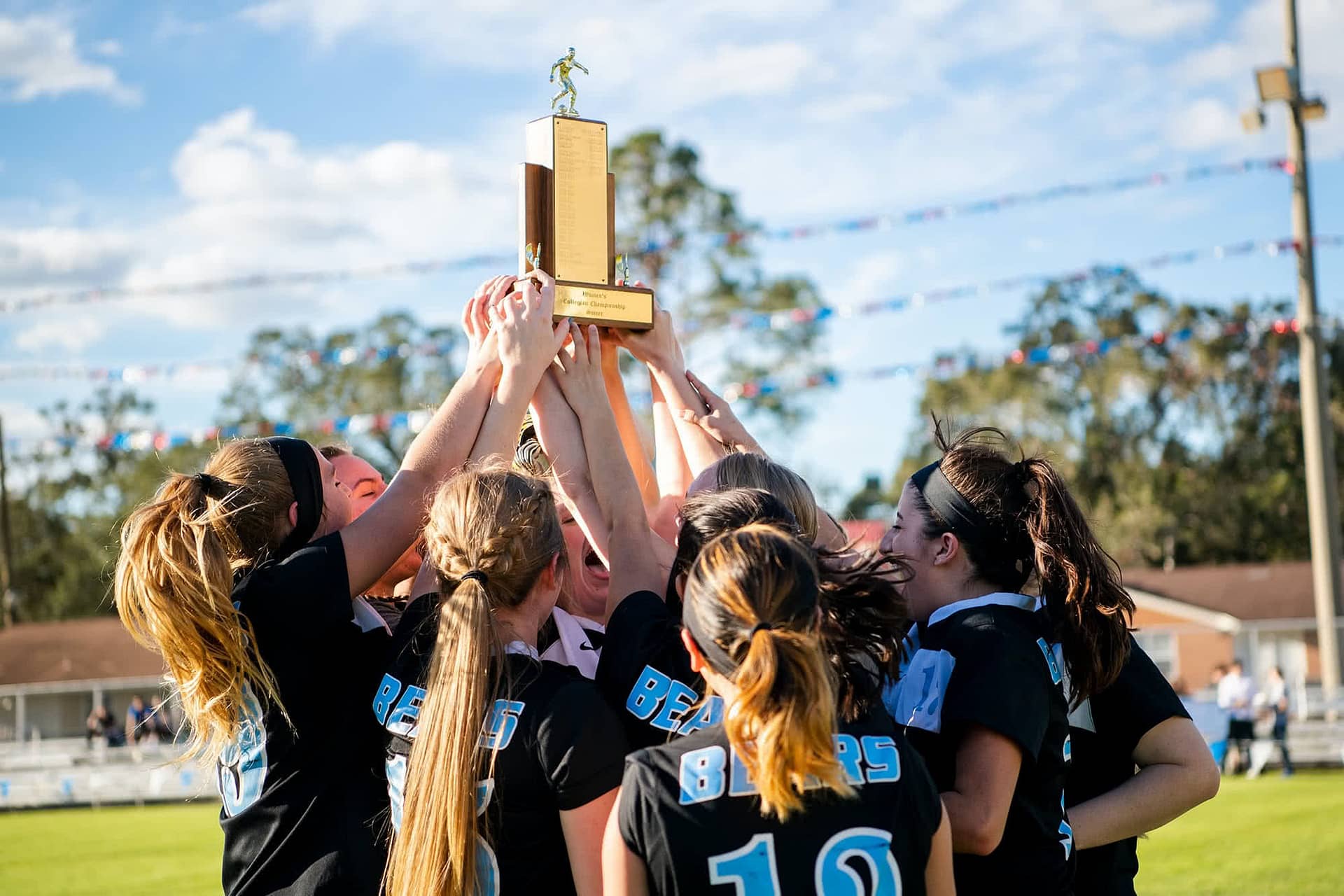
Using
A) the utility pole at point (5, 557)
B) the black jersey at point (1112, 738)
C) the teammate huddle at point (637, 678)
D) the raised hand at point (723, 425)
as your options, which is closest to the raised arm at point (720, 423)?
the raised hand at point (723, 425)

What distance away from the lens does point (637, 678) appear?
9.29ft

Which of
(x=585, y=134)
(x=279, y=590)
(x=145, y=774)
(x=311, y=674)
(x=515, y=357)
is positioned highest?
(x=585, y=134)

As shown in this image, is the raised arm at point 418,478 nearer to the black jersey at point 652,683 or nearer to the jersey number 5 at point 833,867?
the black jersey at point 652,683

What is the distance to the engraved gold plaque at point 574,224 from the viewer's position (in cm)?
391

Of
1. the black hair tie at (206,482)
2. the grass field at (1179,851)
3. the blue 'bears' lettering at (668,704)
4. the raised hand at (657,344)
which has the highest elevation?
the raised hand at (657,344)

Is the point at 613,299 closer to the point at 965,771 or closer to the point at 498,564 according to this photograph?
the point at 498,564

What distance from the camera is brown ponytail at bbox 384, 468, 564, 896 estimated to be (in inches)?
104

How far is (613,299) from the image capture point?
13.1 feet

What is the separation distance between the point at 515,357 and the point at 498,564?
88 centimetres

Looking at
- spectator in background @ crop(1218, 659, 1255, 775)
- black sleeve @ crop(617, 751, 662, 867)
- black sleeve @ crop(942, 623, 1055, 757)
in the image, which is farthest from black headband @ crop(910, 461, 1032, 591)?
spectator in background @ crop(1218, 659, 1255, 775)

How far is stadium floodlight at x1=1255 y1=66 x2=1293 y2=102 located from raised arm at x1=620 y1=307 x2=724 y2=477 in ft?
63.6

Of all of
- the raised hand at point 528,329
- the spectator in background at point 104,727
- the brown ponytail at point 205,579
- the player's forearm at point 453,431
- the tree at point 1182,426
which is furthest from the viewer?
the tree at point 1182,426

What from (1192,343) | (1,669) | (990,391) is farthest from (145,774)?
(1192,343)

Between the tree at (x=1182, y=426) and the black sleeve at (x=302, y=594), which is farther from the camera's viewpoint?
the tree at (x=1182, y=426)
